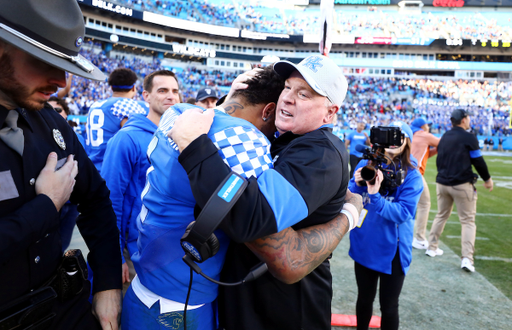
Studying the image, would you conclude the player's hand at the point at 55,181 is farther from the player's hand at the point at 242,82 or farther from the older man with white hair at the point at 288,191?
the player's hand at the point at 242,82

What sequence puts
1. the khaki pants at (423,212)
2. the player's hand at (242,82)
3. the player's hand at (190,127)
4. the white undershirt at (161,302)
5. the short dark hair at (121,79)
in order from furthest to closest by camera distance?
the khaki pants at (423,212)
the short dark hair at (121,79)
the player's hand at (242,82)
the white undershirt at (161,302)
the player's hand at (190,127)

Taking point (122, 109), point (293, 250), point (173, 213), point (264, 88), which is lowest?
point (293, 250)

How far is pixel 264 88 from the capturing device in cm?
180

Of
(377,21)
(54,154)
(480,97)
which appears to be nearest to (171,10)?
(377,21)

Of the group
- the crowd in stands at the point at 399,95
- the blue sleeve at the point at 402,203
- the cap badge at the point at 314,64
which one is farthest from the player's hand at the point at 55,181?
the crowd in stands at the point at 399,95

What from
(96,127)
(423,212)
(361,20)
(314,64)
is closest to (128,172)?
(96,127)

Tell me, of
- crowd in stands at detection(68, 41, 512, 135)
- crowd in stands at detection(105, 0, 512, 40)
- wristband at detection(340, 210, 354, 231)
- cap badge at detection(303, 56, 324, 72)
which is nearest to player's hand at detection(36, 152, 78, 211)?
cap badge at detection(303, 56, 324, 72)

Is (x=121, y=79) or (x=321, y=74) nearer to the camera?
(x=321, y=74)

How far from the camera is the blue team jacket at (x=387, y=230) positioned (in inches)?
120

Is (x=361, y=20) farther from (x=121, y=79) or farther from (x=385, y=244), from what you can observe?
(x=385, y=244)

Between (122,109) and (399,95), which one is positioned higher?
(399,95)

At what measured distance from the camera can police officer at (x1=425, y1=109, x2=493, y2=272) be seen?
5.76 meters

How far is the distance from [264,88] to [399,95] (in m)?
49.2

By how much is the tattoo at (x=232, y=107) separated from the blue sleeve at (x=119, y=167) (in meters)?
1.57
